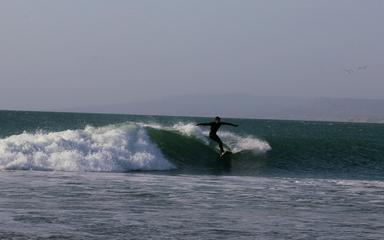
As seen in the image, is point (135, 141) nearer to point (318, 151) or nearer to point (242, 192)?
point (242, 192)

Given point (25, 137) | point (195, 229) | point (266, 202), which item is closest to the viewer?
point (195, 229)

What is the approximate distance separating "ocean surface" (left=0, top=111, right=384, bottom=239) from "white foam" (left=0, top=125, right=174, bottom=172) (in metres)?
0.05

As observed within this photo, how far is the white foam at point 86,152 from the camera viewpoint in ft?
89.6

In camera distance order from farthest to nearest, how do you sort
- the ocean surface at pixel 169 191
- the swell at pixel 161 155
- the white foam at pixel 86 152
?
the swell at pixel 161 155, the white foam at pixel 86 152, the ocean surface at pixel 169 191

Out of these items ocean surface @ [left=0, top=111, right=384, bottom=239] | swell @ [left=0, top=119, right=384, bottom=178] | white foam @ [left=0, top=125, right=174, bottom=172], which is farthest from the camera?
Result: swell @ [left=0, top=119, right=384, bottom=178]

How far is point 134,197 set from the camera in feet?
59.7

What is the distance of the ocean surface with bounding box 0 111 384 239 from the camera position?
45.3 ft

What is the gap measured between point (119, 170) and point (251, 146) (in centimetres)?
1400

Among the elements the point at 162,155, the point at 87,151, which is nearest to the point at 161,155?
the point at 162,155

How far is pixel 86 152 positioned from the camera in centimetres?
2942

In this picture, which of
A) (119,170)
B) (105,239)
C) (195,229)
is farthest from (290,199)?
(119,170)

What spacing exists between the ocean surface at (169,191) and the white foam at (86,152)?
0.05 m

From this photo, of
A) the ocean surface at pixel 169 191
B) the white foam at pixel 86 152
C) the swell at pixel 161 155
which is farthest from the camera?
the swell at pixel 161 155

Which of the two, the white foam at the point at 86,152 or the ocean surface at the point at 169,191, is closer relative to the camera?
the ocean surface at the point at 169,191
